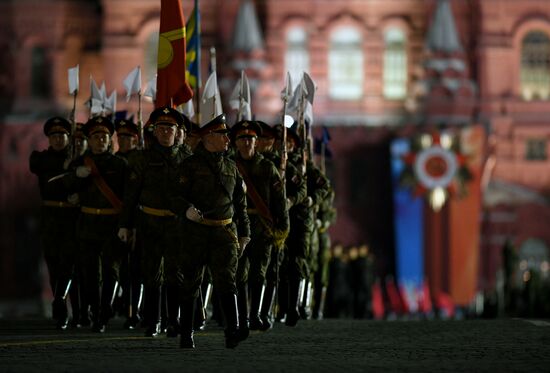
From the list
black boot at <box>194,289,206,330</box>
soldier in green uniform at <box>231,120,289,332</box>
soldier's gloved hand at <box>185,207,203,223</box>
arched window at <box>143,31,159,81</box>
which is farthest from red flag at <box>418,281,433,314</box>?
soldier's gloved hand at <box>185,207,203,223</box>

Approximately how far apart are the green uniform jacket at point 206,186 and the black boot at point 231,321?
803mm

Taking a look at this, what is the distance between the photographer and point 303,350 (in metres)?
13.8

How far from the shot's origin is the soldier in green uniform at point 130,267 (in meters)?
17.6

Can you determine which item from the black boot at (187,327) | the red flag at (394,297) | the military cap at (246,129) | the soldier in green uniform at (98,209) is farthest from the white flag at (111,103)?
the red flag at (394,297)

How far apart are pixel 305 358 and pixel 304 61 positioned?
36884 millimetres

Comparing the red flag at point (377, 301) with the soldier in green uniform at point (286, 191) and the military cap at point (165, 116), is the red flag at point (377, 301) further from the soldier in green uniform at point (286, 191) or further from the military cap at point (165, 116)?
the military cap at point (165, 116)

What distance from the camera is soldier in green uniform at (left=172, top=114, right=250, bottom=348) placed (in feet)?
45.4

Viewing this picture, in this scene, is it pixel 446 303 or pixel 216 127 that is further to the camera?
pixel 446 303

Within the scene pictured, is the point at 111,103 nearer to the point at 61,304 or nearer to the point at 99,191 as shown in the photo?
the point at 99,191

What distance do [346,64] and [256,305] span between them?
33.7 meters

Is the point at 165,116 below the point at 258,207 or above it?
above

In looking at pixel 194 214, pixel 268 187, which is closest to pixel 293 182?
pixel 268 187

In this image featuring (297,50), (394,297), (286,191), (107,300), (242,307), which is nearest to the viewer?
(242,307)

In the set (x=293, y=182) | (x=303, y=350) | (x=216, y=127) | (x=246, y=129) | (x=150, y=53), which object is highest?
(x=150, y=53)
